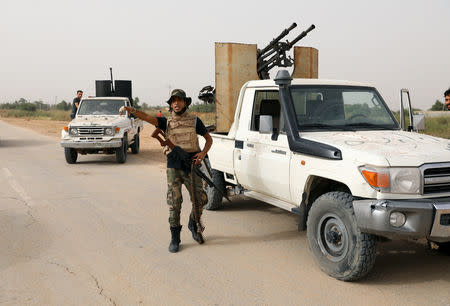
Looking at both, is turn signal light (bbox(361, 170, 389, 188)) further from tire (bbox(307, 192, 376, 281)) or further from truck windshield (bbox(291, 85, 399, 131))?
truck windshield (bbox(291, 85, 399, 131))

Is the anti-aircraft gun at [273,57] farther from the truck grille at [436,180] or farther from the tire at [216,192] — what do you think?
the truck grille at [436,180]

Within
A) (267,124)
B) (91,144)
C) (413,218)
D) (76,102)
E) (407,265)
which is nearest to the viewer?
(413,218)

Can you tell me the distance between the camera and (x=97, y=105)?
1423 centimetres

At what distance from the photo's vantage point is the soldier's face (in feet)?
17.6

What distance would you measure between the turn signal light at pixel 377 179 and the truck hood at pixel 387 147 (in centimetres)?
9

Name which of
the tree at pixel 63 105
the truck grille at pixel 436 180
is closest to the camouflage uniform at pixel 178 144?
the truck grille at pixel 436 180

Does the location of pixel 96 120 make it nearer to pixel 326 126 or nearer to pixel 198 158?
pixel 198 158

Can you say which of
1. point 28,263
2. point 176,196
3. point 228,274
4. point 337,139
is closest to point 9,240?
point 28,263

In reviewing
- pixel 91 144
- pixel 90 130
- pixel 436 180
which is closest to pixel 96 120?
pixel 90 130

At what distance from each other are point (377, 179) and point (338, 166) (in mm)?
454

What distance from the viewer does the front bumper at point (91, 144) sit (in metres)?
12.7

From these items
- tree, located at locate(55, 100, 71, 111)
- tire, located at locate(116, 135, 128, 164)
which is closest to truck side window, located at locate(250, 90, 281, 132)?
tire, located at locate(116, 135, 128, 164)

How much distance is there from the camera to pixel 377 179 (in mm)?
4023

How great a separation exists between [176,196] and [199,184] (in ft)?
1.08
